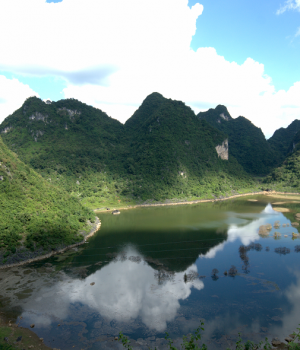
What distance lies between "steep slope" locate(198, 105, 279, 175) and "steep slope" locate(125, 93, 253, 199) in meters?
26.1

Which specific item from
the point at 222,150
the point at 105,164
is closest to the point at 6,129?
the point at 105,164

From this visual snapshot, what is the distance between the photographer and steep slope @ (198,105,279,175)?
16275 cm

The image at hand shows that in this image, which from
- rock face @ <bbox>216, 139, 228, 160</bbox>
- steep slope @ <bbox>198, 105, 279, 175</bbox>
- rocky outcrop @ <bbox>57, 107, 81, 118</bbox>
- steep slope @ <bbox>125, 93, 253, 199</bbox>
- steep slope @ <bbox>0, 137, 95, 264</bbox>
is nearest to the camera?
steep slope @ <bbox>0, 137, 95, 264</bbox>

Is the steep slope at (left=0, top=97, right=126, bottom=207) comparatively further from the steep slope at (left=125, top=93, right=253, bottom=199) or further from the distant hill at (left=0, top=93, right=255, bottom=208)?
the steep slope at (left=125, top=93, right=253, bottom=199)

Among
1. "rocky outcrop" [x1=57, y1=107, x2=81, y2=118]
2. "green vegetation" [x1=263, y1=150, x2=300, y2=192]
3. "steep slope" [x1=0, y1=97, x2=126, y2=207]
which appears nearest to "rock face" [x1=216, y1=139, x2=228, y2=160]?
"green vegetation" [x1=263, y1=150, x2=300, y2=192]

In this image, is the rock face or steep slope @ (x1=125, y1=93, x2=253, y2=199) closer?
steep slope @ (x1=125, y1=93, x2=253, y2=199)

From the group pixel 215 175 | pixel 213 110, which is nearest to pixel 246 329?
pixel 215 175

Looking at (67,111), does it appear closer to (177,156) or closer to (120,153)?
(120,153)

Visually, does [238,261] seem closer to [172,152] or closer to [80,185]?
[80,185]

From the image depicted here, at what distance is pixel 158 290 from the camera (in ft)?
96.3

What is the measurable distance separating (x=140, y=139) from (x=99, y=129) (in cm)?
2133

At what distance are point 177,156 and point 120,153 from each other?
26464mm

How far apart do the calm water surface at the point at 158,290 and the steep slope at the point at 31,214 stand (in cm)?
370

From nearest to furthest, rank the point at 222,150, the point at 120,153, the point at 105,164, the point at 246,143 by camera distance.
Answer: the point at 105,164, the point at 120,153, the point at 222,150, the point at 246,143
